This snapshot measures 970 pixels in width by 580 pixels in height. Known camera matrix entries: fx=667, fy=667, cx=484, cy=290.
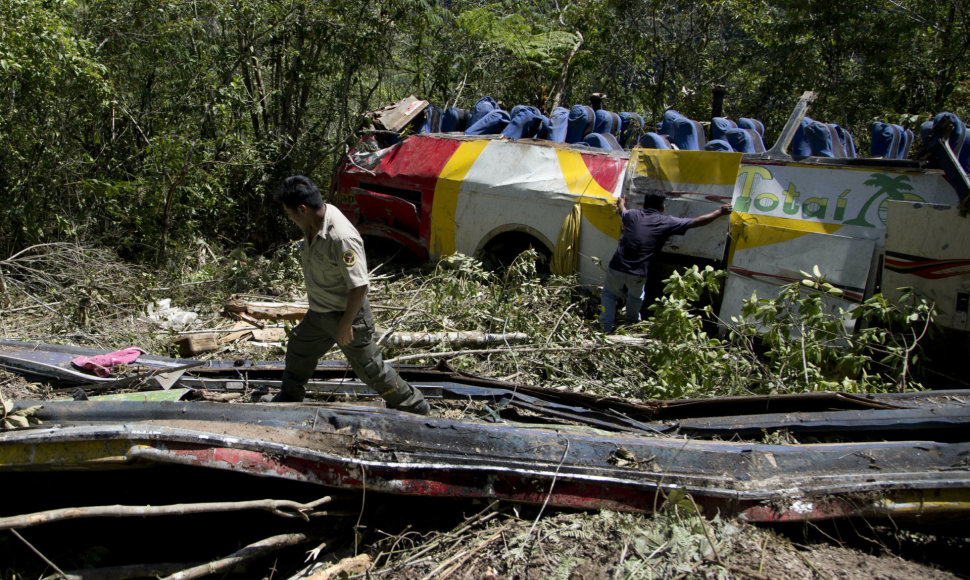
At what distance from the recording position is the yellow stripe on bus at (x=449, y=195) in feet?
22.6

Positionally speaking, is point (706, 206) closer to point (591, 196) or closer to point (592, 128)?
point (591, 196)

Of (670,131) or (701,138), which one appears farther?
(670,131)

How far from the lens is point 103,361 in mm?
4078

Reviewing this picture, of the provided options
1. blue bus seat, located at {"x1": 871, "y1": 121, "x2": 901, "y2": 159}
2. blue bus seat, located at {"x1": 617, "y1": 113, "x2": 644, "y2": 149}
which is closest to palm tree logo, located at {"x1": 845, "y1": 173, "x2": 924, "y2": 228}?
blue bus seat, located at {"x1": 871, "y1": 121, "x2": 901, "y2": 159}

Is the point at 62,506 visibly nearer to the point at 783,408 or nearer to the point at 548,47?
the point at 783,408

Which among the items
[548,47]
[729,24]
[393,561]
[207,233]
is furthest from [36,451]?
[729,24]

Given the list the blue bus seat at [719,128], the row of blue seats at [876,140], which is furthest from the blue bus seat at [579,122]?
the row of blue seats at [876,140]

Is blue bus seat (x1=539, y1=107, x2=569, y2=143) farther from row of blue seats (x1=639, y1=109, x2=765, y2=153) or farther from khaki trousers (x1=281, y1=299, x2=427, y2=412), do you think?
khaki trousers (x1=281, y1=299, x2=427, y2=412)

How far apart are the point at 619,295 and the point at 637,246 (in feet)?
1.68

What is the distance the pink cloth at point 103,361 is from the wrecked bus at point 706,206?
3510mm

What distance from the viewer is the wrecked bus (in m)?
4.08

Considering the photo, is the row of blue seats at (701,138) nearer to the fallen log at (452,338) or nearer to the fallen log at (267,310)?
the fallen log at (452,338)

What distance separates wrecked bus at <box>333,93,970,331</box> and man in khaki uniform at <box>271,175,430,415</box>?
2793 millimetres

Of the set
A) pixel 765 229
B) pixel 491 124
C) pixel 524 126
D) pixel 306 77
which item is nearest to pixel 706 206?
pixel 765 229
